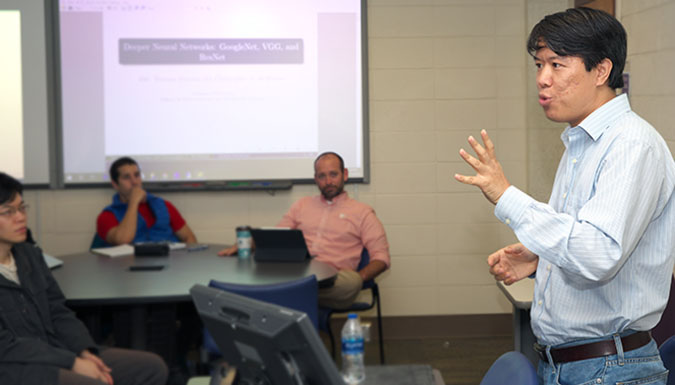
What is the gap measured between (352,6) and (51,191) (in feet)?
8.31

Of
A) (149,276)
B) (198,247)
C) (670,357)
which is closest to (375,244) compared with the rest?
(198,247)

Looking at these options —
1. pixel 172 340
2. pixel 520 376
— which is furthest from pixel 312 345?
pixel 172 340

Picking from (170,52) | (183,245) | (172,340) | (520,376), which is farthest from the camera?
(170,52)

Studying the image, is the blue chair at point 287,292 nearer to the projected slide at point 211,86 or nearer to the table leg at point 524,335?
the table leg at point 524,335

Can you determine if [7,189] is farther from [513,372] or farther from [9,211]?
[513,372]

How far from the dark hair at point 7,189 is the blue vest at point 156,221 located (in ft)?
5.56

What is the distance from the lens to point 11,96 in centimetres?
491

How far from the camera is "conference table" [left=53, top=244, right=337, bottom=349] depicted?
2.98m

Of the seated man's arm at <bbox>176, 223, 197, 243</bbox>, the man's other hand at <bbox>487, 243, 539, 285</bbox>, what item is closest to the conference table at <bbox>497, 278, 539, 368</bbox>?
the man's other hand at <bbox>487, 243, 539, 285</bbox>

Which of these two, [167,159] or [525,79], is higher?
[525,79]

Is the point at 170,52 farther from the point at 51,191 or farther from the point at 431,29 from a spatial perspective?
the point at 431,29

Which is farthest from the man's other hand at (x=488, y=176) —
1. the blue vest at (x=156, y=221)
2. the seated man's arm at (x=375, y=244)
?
the blue vest at (x=156, y=221)

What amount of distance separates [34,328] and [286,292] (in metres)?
1.02

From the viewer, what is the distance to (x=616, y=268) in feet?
4.77
